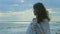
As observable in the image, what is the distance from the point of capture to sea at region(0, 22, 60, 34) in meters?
6.79

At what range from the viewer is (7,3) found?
6.49 metres

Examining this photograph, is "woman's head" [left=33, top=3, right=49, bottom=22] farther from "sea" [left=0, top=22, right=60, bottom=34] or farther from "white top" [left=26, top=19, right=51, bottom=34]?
"sea" [left=0, top=22, right=60, bottom=34]

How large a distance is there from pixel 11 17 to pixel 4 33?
61cm

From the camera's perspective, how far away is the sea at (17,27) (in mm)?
6793

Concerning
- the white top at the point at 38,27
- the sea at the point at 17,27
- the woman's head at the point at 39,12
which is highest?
the woman's head at the point at 39,12

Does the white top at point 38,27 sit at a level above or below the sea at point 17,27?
above

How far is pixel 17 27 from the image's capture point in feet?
23.1

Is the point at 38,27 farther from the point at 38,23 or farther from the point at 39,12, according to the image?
the point at 39,12

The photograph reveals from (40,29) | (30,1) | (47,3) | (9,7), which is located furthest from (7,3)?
(40,29)

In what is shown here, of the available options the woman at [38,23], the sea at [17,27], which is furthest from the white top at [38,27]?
the sea at [17,27]

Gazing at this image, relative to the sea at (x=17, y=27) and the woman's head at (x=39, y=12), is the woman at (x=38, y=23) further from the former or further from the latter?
the sea at (x=17, y=27)

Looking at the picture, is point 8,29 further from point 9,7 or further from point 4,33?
point 9,7

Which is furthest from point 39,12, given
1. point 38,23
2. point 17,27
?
point 17,27

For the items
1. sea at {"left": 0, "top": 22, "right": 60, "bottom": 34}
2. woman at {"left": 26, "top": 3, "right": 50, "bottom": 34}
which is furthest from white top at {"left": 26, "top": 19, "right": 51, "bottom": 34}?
sea at {"left": 0, "top": 22, "right": 60, "bottom": 34}
